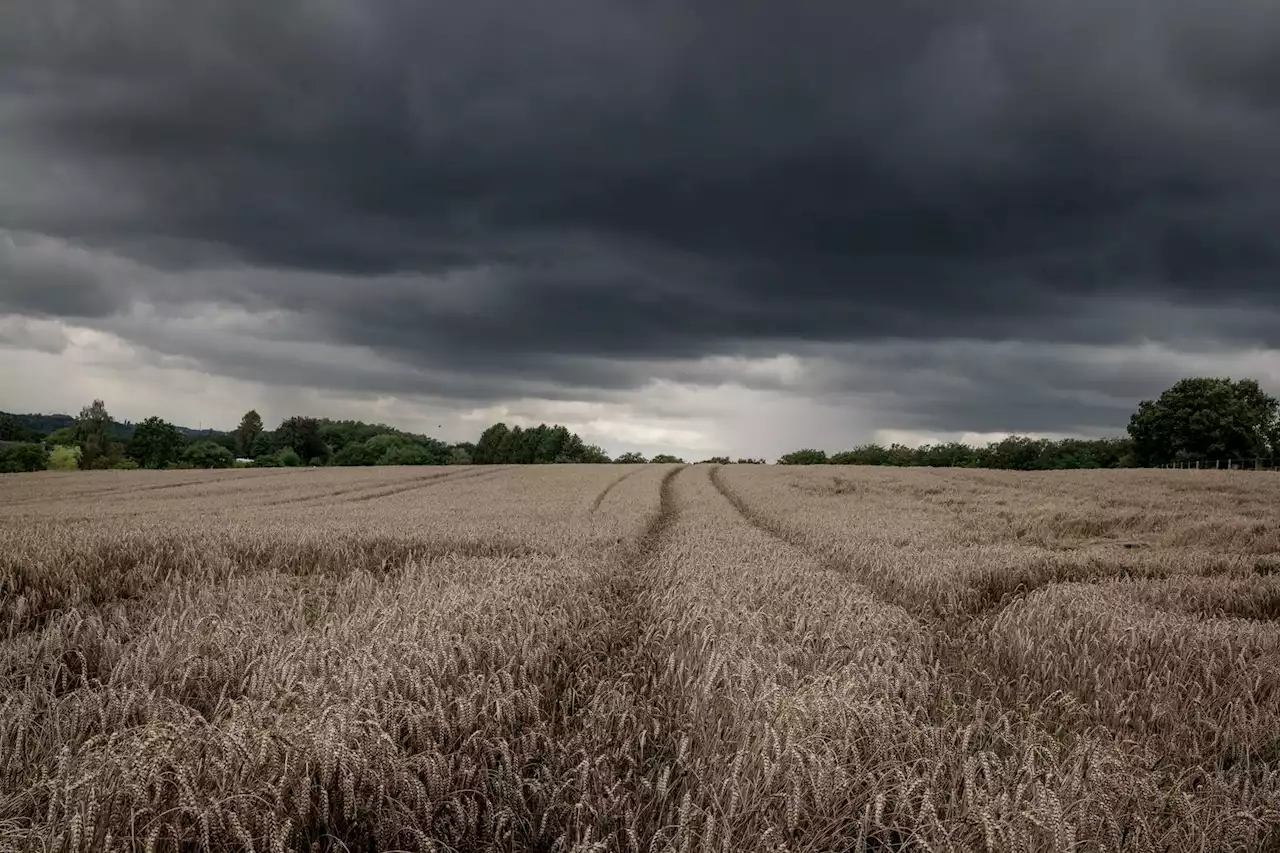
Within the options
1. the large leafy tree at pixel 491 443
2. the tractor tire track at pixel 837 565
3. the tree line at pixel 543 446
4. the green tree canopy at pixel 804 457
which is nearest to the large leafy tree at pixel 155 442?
the tree line at pixel 543 446

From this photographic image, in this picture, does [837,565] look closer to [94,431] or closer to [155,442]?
[155,442]

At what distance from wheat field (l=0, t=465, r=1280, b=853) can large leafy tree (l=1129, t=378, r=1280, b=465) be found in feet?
320

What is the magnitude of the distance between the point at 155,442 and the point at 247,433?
187 feet

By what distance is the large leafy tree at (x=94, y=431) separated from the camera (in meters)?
119

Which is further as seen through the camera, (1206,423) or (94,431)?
(94,431)

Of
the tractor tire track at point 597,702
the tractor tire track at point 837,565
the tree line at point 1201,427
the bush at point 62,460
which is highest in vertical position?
the tree line at point 1201,427

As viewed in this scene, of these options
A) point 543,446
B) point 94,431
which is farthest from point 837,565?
point 94,431

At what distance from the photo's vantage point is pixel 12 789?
3111 millimetres

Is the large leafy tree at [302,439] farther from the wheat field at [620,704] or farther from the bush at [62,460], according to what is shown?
the wheat field at [620,704]

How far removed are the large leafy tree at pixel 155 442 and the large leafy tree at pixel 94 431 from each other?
17.3ft

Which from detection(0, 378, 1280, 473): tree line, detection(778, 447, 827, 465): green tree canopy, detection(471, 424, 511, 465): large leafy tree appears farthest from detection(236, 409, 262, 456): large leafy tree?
detection(778, 447, 827, 465): green tree canopy

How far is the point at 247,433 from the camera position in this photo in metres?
178

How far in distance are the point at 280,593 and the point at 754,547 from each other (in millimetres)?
7912

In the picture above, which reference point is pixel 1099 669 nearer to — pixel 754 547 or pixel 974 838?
pixel 974 838
